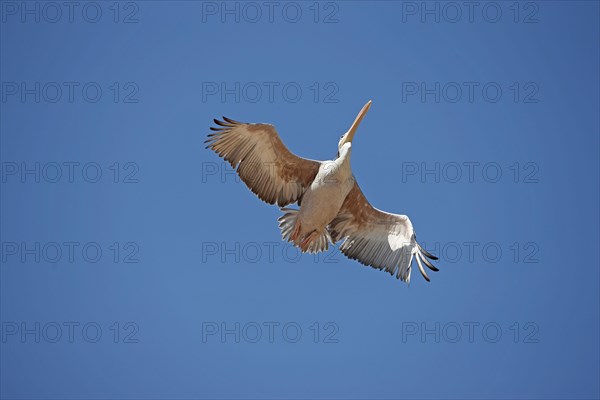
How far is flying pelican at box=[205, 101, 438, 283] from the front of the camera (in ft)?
47.9

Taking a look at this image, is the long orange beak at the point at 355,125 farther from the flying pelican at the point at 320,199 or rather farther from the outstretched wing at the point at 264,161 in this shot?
the outstretched wing at the point at 264,161

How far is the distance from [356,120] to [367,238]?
1794 mm

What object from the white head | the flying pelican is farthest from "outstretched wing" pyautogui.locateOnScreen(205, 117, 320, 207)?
the white head

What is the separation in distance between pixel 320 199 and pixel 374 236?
4.17ft

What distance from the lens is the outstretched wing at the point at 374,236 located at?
49.2 ft

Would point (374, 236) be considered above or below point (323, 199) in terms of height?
below

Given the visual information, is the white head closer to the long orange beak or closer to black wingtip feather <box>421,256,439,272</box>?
the long orange beak

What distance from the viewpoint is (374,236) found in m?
15.3

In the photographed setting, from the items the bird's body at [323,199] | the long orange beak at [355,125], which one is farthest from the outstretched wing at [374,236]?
the long orange beak at [355,125]

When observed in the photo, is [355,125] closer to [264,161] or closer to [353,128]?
[353,128]

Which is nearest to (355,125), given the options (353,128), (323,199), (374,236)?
(353,128)

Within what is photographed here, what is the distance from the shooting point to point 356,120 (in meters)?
14.9

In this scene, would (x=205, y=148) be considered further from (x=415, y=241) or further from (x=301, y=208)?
(x=415, y=241)

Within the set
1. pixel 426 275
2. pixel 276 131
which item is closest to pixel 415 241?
pixel 426 275
